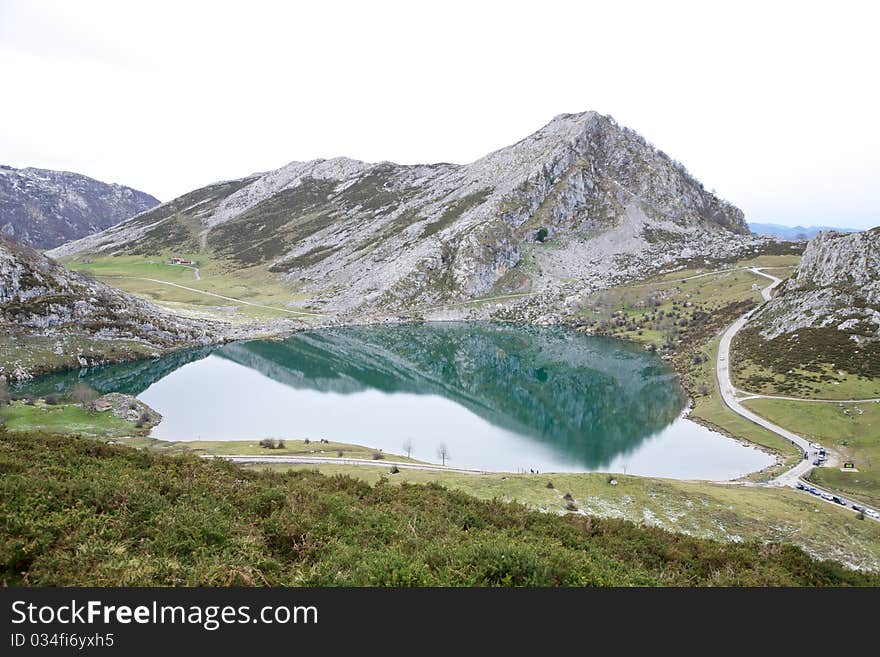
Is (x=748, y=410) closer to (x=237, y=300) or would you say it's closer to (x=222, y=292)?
(x=237, y=300)

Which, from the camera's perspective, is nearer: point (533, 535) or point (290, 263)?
point (533, 535)

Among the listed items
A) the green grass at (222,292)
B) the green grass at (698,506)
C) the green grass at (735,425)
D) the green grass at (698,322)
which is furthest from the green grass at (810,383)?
the green grass at (222,292)

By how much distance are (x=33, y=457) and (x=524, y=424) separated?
59.6m

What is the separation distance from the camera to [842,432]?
182ft

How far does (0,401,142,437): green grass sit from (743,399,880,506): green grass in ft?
257

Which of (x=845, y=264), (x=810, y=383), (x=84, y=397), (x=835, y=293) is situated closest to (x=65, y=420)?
(x=84, y=397)

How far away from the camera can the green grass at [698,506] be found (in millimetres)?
30656

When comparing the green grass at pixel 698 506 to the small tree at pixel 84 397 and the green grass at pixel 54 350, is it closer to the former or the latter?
the small tree at pixel 84 397

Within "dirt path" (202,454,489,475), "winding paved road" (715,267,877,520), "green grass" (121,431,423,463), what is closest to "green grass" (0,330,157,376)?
"green grass" (121,431,423,463)

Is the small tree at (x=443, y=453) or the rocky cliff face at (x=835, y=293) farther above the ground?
the rocky cliff face at (x=835, y=293)

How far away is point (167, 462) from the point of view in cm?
1778

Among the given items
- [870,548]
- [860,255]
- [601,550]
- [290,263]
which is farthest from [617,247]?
[601,550]

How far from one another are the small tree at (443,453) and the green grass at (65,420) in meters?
37.4

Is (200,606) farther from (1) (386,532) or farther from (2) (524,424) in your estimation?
(2) (524,424)
